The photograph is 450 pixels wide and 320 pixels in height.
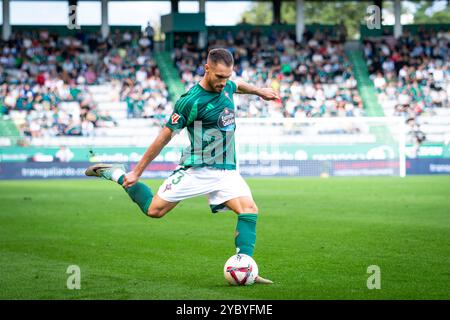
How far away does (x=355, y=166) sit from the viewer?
104 feet

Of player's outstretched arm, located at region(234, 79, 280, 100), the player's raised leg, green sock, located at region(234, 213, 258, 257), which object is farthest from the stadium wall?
green sock, located at region(234, 213, 258, 257)

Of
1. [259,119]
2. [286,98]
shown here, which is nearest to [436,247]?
[259,119]

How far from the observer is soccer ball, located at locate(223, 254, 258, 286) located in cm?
873

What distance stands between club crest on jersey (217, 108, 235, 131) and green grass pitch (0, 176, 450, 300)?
5.18 feet

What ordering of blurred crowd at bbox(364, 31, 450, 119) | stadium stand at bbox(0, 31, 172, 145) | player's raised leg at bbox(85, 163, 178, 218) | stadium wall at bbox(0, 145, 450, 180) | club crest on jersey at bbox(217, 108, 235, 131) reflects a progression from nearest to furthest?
1. club crest on jersey at bbox(217, 108, 235, 131)
2. player's raised leg at bbox(85, 163, 178, 218)
3. stadium wall at bbox(0, 145, 450, 180)
4. stadium stand at bbox(0, 31, 172, 145)
5. blurred crowd at bbox(364, 31, 450, 119)

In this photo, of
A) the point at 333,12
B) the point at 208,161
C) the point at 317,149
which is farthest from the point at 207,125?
the point at 333,12

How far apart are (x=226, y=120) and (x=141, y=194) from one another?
4.19ft

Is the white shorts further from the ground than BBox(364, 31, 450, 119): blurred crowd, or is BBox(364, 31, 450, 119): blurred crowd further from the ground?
BBox(364, 31, 450, 119): blurred crowd

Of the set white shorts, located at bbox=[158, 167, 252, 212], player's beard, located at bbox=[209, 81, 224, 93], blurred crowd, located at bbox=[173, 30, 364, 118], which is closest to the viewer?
player's beard, located at bbox=[209, 81, 224, 93]

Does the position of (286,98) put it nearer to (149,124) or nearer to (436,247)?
(149,124)

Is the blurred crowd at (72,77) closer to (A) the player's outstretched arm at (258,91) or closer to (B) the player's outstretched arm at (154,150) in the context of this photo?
(A) the player's outstretched arm at (258,91)

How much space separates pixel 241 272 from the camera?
8.72 meters

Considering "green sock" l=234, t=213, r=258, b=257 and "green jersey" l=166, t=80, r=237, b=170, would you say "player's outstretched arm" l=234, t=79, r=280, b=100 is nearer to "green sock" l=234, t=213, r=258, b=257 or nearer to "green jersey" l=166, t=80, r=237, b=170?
"green jersey" l=166, t=80, r=237, b=170
